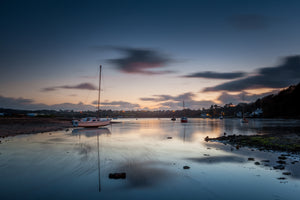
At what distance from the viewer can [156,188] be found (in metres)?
11.2

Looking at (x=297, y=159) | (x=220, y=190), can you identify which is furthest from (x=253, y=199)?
(x=297, y=159)

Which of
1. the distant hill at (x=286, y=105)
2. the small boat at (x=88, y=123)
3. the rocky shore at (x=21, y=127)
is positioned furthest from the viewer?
the distant hill at (x=286, y=105)

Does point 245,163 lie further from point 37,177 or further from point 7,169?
point 7,169

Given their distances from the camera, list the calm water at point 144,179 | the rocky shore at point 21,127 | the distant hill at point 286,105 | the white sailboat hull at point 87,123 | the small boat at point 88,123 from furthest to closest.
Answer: the distant hill at point 286,105 → the small boat at point 88,123 → the white sailboat hull at point 87,123 → the rocky shore at point 21,127 → the calm water at point 144,179

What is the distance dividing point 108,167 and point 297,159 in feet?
54.0

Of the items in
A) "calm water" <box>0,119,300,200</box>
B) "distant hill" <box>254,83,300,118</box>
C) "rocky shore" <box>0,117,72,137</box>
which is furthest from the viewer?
"distant hill" <box>254,83,300,118</box>

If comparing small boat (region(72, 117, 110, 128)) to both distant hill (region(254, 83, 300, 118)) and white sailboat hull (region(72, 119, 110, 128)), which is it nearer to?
white sailboat hull (region(72, 119, 110, 128))

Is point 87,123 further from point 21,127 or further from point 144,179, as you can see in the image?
point 144,179

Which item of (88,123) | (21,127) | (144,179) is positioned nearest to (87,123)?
(88,123)

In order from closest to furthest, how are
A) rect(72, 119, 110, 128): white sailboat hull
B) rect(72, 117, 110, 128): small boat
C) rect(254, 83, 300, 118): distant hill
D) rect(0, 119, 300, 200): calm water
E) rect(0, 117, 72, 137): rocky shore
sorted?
rect(0, 119, 300, 200): calm water, rect(0, 117, 72, 137): rocky shore, rect(72, 119, 110, 128): white sailboat hull, rect(72, 117, 110, 128): small boat, rect(254, 83, 300, 118): distant hill

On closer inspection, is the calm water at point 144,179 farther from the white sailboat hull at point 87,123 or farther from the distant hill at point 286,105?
the distant hill at point 286,105

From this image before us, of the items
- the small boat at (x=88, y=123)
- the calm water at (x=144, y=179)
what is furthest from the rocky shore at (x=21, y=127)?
the calm water at (x=144, y=179)

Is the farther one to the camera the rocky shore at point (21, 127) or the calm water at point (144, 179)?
the rocky shore at point (21, 127)

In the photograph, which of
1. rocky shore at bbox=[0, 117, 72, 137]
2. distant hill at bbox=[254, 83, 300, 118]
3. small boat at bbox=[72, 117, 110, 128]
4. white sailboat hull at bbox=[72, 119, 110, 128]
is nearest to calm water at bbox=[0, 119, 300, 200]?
rocky shore at bbox=[0, 117, 72, 137]
